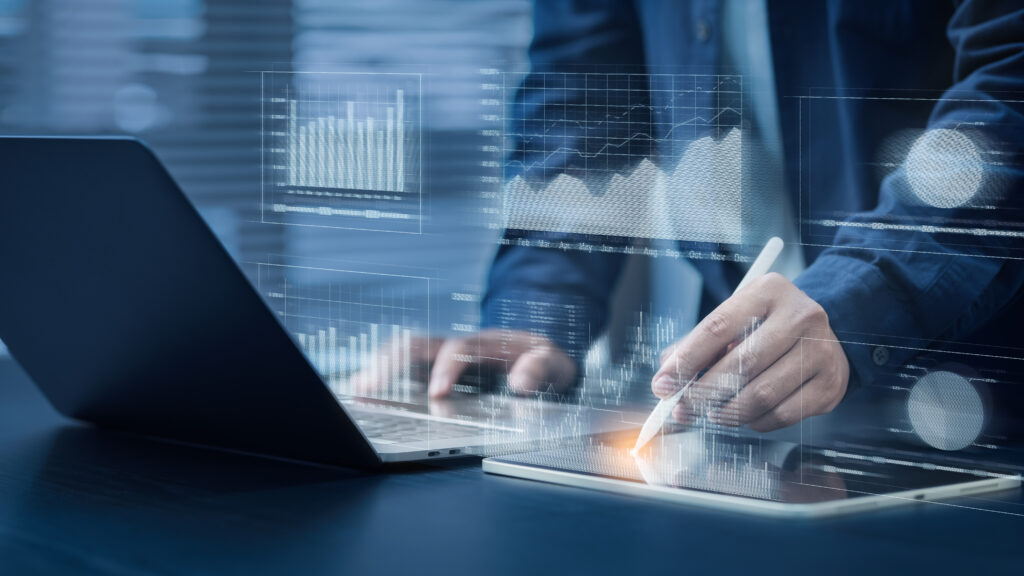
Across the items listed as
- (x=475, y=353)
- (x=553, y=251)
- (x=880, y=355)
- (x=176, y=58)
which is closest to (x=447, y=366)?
(x=475, y=353)

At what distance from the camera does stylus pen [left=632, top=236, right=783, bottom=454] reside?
926 millimetres

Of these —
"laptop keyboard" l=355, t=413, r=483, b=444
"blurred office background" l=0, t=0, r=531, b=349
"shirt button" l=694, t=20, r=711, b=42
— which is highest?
"blurred office background" l=0, t=0, r=531, b=349

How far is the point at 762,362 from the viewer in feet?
3.08

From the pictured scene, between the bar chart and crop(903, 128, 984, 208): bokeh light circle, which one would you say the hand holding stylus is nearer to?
crop(903, 128, 984, 208): bokeh light circle

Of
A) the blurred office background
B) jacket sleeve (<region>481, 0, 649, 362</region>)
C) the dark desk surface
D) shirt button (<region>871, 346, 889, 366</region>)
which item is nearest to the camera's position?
the dark desk surface

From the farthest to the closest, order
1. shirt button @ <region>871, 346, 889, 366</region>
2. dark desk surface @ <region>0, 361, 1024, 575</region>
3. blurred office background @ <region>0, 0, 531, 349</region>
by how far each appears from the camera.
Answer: blurred office background @ <region>0, 0, 531, 349</region> < shirt button @ <region>871, 346, 889, 366</region> < dark desk surface @ <region>0, 361, 1024, 575</region>

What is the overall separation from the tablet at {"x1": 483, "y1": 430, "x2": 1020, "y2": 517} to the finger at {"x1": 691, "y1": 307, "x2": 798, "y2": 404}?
0.03 m

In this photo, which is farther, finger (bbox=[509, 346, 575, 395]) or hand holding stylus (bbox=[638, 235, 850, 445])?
finger (bbox=[509, 346, 575, 395])

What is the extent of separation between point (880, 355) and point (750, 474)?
128 millimetres

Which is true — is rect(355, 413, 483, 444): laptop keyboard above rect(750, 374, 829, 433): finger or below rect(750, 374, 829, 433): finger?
below

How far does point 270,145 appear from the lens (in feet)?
3.95

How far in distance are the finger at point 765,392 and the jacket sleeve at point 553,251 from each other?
13cm

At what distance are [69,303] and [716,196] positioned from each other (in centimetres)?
54
